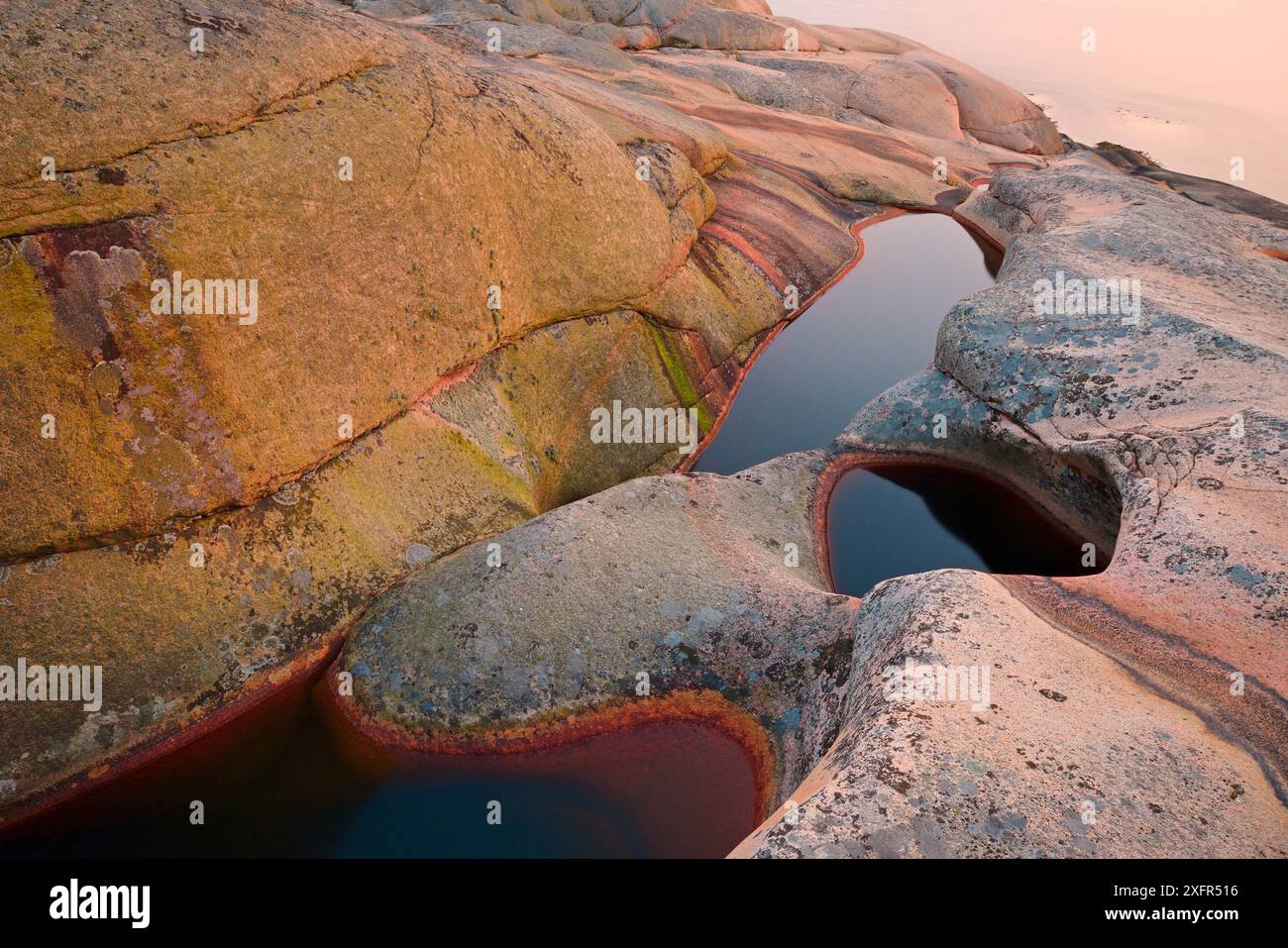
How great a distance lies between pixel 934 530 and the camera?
962 cm

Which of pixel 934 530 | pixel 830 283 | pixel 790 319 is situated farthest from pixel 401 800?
pixel 830 283

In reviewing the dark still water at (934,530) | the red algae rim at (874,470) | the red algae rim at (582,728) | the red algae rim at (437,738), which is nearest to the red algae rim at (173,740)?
the red algae rim at (437,738)

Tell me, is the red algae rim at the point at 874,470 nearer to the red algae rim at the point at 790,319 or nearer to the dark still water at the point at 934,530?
the dark still water at the point at 934,530

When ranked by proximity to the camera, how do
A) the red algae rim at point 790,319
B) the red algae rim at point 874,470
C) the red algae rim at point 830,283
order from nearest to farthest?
the red algae rim at point 874,470 → the red algae rim at point 790,319 → the red algae rim at point 830,283

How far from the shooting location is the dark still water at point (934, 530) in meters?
9.02

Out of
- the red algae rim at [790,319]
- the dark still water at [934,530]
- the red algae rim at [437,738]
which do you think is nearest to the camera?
the red algae rim at [437,738]

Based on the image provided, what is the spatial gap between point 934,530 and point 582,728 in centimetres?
502

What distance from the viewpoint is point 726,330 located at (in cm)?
1321

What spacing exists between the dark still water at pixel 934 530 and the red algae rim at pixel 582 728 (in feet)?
8.38

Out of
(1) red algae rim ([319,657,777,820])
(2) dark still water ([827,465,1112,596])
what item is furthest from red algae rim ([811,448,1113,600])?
(1) red algae rim ([319,657,777,820])

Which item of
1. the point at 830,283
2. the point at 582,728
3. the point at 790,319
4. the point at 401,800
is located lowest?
the point at 401,800

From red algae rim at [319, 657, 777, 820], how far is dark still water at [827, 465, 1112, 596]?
8.38 ft

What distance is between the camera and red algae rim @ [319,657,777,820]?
20.9 ft

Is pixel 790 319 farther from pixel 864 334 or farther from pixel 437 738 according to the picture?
pixel 437 738
